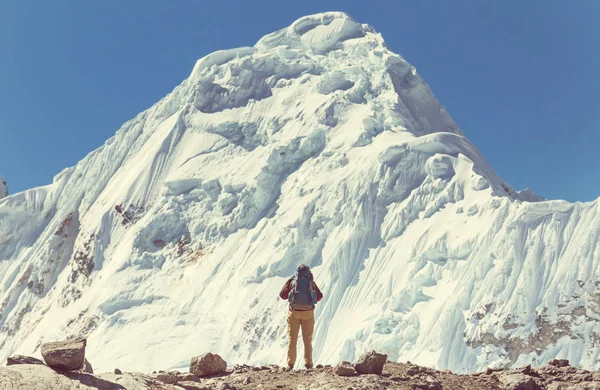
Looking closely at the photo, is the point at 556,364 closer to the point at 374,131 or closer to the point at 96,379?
the point at 96,379

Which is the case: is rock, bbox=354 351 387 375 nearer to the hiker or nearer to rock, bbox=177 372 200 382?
the hiker

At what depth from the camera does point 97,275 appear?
1259 inches

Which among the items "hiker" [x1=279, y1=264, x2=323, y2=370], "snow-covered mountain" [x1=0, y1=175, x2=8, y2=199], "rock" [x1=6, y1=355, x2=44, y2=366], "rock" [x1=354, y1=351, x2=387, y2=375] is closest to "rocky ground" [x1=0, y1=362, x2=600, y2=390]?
"rock" [x1=354, y1=351, x2=387, y2=375]

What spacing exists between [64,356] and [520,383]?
517 centimetres

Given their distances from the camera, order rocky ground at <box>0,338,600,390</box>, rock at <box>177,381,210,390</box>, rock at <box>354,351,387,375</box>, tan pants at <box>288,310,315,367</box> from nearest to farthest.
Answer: rocky ground at <box>0,338,600,390</box>, rock at <box>177,381,210,390</box>, rock at <box>354,351,387,375</box>, tan pants at <box>288,310,315,367</box>

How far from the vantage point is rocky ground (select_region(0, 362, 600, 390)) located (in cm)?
665

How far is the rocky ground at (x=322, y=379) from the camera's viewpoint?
665cm

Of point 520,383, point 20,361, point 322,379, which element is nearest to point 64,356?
point 20,361

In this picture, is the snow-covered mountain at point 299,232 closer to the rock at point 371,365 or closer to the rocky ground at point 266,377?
the rocky ground at point 266,377

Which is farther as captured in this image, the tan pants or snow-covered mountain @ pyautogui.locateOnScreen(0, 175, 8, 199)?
snow-covered mountain @ pyautogui.locateOnScreen(0, 175, 8, 199)

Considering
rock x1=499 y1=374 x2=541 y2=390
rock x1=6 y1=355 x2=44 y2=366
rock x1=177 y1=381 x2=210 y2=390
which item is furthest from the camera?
rock x1=499 y1=374 x2=541 y2=390

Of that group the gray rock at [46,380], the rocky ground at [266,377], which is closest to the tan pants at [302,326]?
the rocky ground at [266,377]

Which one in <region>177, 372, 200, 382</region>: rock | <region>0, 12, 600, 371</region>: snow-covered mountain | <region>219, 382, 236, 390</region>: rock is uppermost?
<region>0, 12, 600, 371</region>: snow-covered mountain

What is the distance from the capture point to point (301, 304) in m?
10.2
